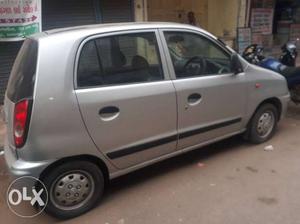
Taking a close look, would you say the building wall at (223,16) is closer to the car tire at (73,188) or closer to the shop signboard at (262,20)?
the shop signboard at (262,20)

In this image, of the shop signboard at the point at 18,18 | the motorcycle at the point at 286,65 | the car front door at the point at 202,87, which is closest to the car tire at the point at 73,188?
the car front door at the point at 202,87

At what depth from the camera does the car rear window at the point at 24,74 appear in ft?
9.57

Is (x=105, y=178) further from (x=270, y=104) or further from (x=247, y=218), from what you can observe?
(x=270, y=104)

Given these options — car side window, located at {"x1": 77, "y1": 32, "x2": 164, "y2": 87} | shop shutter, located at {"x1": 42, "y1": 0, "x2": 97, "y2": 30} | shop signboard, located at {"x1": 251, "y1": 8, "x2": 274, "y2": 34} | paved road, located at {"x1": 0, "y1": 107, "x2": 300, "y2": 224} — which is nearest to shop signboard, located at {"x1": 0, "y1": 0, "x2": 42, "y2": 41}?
shop shutter, located at {"x1": 42, "y1": 0, "x2": 97, "y2": 30}

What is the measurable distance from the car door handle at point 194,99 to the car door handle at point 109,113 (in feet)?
2.90

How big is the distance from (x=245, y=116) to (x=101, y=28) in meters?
2.12

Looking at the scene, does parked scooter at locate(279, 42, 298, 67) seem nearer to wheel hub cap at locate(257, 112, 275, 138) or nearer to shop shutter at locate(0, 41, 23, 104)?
wheel hub cap at locate(257, 112, 275, 138)

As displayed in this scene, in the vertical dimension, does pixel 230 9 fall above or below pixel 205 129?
above

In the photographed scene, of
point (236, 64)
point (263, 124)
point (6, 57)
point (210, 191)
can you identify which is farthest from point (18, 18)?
point (210, 191)

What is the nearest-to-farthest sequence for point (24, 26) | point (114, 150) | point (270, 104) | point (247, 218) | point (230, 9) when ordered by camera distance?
point (247, 218)
point (114, 150)
point (270, 104)
point (24, 26)
point (230, 9)

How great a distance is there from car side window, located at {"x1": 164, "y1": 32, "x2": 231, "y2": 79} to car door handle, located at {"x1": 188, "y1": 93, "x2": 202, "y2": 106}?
216 mm

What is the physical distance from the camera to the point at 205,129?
3.98 meters

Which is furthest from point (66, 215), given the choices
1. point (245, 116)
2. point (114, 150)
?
point (245, 116)

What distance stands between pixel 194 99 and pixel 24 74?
5.68ft
